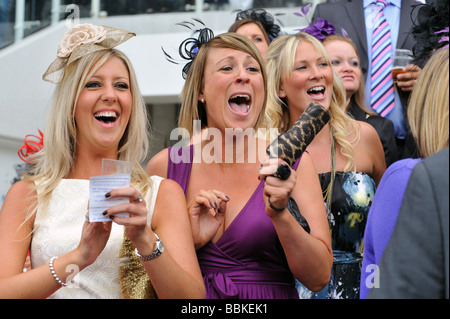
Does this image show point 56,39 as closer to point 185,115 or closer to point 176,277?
point 185,115

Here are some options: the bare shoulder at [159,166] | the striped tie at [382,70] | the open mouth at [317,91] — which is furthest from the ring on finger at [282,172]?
the striped tie at [382,70]

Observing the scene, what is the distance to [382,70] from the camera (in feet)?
13.2

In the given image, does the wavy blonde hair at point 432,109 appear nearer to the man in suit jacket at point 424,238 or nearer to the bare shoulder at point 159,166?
the man in suit jacket at point 424,238

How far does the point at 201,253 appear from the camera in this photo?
249cm

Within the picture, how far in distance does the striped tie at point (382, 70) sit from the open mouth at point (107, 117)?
2072mm

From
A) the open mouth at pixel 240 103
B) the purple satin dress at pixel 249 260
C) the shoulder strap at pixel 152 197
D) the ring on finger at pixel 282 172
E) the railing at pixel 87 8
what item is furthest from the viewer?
the railing at pixel 87 8

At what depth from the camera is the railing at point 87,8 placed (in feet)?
26.9

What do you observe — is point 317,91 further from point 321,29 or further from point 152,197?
point 152,197

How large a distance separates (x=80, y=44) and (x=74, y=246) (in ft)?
2.78

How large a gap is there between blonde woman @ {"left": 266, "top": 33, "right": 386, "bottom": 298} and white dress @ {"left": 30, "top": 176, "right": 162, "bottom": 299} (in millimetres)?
1171

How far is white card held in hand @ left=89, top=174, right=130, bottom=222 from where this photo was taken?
1.83 m

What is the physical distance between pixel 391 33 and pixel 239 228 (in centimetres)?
226

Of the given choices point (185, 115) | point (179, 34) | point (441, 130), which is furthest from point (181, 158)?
point (179, 34)

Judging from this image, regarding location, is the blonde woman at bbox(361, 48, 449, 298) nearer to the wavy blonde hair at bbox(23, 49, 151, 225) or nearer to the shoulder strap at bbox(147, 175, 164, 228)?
→ the shoulder strap at bbox(147, 175, 164, 228)
